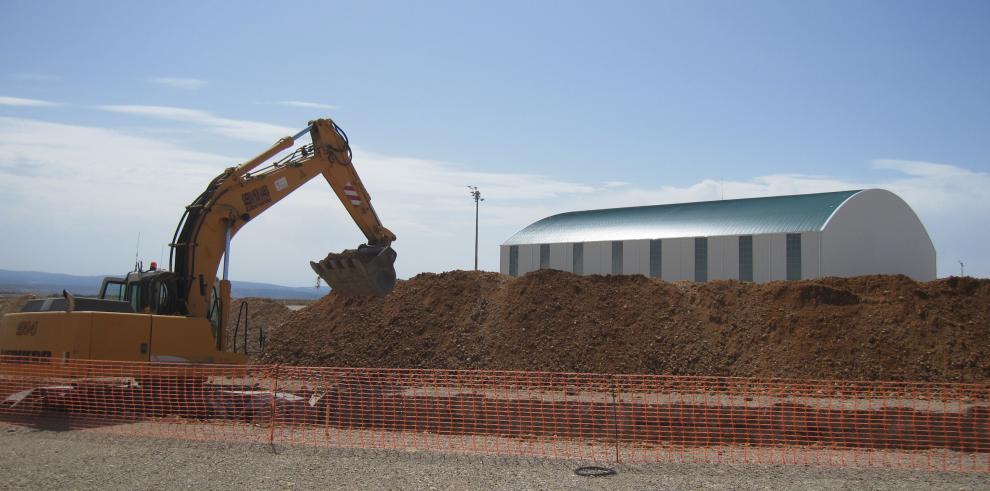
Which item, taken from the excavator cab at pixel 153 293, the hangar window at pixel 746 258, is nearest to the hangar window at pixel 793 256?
the hangar window at pixel 746 258

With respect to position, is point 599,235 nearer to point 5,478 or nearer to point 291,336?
point 291,336

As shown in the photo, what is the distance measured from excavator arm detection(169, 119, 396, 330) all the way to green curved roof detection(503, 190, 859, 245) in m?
24.2

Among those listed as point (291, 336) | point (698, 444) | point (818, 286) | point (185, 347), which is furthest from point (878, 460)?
point (291, 336)

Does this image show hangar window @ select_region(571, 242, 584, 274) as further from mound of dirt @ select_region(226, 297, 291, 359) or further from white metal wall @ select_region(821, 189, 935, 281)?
mound of dirt @ select_region(226, 297, 291, 359)

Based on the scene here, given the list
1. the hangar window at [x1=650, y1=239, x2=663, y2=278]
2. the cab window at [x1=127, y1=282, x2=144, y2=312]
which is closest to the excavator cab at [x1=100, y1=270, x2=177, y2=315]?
the cab window at [x1=127, y1=282, x2=144, y2=312]

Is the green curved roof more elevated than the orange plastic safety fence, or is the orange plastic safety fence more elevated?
the green curved roof

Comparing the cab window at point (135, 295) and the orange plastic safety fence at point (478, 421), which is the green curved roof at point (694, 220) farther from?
the cab window at point (135, 295)

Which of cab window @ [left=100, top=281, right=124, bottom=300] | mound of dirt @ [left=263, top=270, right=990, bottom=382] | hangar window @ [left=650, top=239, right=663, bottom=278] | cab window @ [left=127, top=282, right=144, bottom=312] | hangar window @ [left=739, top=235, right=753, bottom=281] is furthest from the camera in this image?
hangar window @ [left=650, top=239, right=663, bottom=278]

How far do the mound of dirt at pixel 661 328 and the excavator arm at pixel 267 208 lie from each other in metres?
6.30

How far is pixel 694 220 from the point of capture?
39094 mm

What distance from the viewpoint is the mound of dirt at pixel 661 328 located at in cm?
1936

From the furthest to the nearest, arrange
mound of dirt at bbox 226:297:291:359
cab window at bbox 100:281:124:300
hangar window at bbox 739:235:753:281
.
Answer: hangar window at bbox 739:235:753:281
mound of dirt at bbox 226:297:291:359
cab window at bbox 100:281:124:300

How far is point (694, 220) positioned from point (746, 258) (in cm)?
412

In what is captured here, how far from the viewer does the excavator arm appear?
1345 cm
